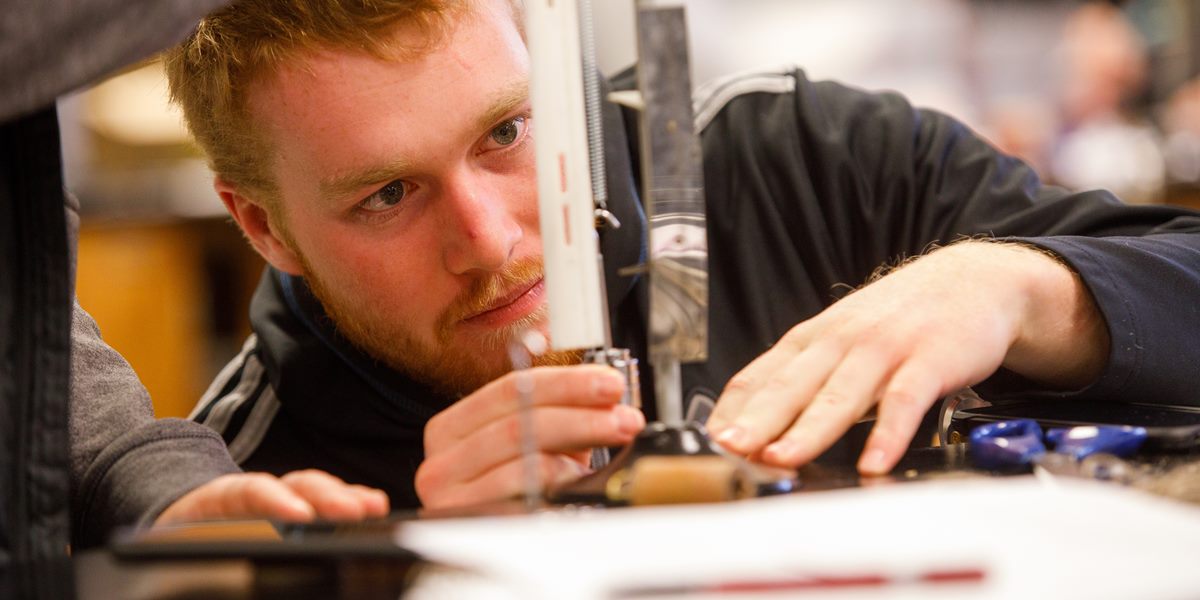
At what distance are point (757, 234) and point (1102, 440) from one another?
2.32ft

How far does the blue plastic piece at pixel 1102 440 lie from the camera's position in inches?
25.6

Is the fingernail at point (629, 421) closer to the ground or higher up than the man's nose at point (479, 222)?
closer to the ground

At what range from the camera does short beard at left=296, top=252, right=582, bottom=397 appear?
1102 mm

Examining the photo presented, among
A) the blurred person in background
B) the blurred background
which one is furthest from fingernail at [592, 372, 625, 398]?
the blurred person in background

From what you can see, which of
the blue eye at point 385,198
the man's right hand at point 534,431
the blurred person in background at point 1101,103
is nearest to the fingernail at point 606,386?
the man's right hand at point 534,431

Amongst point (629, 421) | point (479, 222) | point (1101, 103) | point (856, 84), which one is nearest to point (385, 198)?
point (479, 222)

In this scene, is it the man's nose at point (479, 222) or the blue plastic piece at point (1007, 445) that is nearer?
the blue plastic piece at point (1007, 445)

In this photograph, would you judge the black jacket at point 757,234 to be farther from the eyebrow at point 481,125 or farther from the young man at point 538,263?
the eyebrow at point 481,125

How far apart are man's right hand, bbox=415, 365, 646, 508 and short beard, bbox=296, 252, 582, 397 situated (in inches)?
15.4

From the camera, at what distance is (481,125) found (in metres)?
1.06

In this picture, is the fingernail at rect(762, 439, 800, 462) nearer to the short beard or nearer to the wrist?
the wrist

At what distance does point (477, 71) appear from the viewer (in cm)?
107

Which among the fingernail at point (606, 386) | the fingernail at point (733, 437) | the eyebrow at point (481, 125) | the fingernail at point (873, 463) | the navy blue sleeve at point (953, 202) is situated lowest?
the fingernail at point (873, 463)

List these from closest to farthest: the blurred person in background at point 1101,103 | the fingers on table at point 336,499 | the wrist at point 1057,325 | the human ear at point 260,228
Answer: the fingers on table at point 336,499 < the wrist at point 1057,325 < the human ear at point 260,228 < the blurred person in background at point 1101,103
